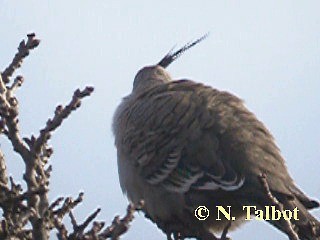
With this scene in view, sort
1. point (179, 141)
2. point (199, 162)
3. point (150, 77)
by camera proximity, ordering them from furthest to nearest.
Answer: point (150, 77), point (179, 141), point (199, 162)

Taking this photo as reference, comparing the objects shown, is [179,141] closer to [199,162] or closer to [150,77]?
[199,162]

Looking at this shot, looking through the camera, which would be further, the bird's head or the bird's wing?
the bird's head

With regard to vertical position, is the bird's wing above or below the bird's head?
below

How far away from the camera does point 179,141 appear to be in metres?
5.90

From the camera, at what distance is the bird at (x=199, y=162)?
17.6ft

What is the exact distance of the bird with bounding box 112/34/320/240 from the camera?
5352 millimetres

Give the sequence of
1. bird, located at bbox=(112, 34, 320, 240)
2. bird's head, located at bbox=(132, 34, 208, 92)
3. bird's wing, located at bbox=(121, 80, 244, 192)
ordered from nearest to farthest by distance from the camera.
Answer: bird, located at bbox=(112, 34, 320, 240)
bird's wing, located at bbox=(121, 80, 244, 192)
bird's head, located at bbox=(132, 34, 208, 92)

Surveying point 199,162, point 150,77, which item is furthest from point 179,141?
point 150,77

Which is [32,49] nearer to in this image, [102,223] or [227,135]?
[102,223]

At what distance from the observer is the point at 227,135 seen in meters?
5.70

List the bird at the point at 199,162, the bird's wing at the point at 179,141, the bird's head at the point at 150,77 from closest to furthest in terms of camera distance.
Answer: the bird at the point at 199,162
the bird's wing at the point at 179,141
the bird's head at the point at 150,77

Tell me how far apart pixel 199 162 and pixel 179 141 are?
12.7 inches

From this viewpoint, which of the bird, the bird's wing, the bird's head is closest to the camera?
the bird

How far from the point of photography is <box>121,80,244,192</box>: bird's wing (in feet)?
18.2
